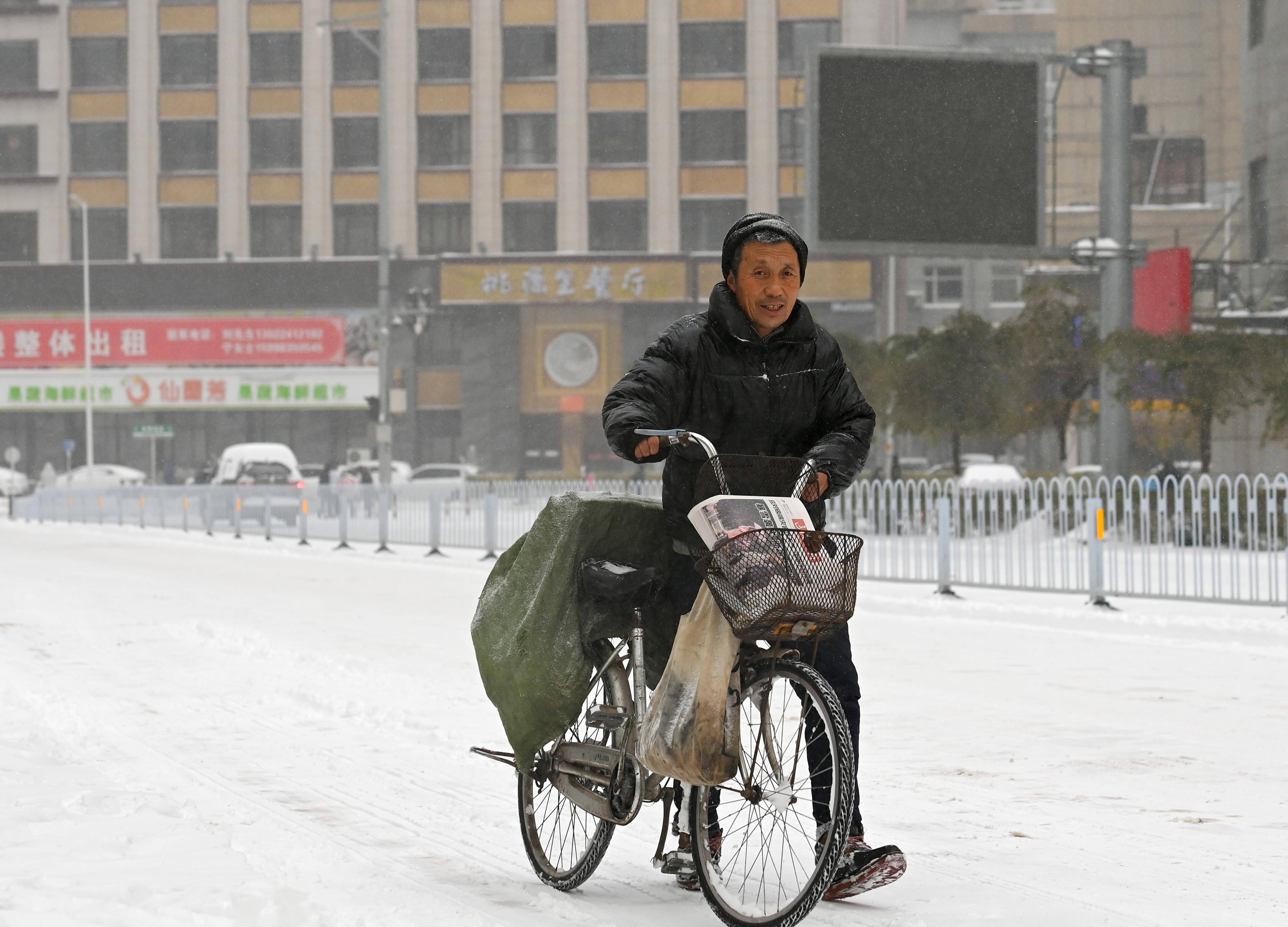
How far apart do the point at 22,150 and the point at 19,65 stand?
3034 millimetres

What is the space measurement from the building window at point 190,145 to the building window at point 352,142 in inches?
166

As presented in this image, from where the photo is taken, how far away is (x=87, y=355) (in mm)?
60000

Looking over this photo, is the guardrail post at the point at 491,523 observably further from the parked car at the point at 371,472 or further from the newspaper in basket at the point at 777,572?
the newspaper in basket at the point at 777,572

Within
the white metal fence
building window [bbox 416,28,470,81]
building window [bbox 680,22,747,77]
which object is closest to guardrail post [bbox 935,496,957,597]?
the white metal fence

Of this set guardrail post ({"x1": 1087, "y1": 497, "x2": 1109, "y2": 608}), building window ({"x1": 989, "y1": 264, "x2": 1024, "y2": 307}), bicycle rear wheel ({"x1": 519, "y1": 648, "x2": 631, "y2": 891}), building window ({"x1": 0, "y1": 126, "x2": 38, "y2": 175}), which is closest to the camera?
bicycle rear wheel ({"x1": 519, "y1": 648, "x2": 631, "y2": 891})

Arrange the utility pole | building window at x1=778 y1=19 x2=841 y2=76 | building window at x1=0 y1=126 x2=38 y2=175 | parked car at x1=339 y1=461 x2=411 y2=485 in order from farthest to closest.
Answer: building window at x1=0 y1=126 x2=38 y2=175
building window at x1=778 y1=19 x2=841 y2=76
parked car at x1=339 y1=461 x2=411 y2=485
the utility pole

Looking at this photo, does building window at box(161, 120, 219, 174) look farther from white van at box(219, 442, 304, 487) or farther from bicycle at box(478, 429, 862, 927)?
bicycle at box(478, 429, 862, 927)

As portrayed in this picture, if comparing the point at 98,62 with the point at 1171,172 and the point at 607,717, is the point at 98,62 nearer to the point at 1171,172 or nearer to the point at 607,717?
the point at 1171,172

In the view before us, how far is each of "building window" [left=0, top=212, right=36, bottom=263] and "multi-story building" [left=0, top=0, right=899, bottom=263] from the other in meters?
0.07

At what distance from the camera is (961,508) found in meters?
19.5

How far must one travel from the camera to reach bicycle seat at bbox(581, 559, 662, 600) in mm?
4934

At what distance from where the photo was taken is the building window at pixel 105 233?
6331cm

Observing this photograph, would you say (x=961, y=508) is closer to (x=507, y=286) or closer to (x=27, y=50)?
(x=507, y=286)

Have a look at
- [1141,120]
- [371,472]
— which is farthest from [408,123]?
[1141,120]
